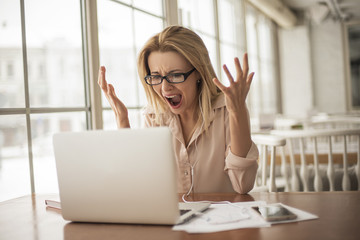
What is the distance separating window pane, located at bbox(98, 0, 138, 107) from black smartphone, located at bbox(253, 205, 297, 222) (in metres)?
2.07

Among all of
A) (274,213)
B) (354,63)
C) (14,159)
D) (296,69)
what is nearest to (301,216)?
(274,213)

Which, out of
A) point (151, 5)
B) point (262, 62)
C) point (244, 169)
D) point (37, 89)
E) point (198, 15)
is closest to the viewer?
point (244, 169)

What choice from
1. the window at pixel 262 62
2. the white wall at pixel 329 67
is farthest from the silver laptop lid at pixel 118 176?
the white wall at pixel 329 67

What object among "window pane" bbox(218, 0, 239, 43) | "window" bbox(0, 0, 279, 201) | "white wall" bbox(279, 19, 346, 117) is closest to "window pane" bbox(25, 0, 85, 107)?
"window" bbox(0, 0, 279, 201)

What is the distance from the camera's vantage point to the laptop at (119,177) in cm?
88

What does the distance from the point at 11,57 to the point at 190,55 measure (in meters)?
1.15

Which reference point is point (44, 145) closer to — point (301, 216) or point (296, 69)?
point (301, 216)

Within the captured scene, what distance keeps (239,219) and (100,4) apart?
7.92 ft

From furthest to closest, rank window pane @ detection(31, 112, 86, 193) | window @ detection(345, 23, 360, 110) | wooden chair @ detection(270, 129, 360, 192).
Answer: window @ detection(345, 23, 360, 110) < window pane @ detection(31, 112, 86, 193) < wooden chair @ detection(270, 129, 360, 192)

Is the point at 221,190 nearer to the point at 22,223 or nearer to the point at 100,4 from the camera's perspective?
the point at 22,223

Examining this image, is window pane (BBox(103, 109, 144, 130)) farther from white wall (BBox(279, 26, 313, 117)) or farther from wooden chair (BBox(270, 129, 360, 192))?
white wall (BBox(279, 26, 313, 117))

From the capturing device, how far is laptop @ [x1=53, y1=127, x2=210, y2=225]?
88cm

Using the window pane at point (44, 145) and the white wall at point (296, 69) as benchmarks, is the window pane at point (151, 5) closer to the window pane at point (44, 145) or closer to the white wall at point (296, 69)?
the window pane at point (44, 145)

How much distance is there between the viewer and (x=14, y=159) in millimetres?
2150
